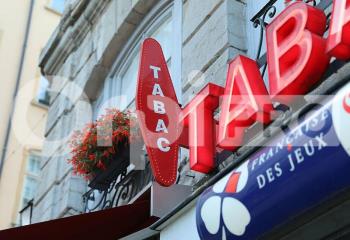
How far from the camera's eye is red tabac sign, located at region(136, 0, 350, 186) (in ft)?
13.0

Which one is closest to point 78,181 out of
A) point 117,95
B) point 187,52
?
point 117,95

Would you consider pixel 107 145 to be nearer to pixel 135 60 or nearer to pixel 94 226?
pixel 94 226

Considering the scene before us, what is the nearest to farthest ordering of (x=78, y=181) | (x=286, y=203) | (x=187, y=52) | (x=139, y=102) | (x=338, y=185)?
(x=338, y=185)
(x=286, y=203)
(x=139, y=102)
(x=187, y=52)
(x=78, y=181)

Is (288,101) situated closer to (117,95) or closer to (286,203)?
(286,203)

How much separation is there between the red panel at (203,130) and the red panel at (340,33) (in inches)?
47.8

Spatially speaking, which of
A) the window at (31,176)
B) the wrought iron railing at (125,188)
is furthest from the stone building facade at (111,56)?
the window at (31,176)

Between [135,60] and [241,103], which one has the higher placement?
[135,60]

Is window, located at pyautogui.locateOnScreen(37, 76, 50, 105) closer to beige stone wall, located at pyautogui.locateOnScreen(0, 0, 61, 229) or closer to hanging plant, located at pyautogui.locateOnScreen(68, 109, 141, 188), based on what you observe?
beige stone wall, located at pyautogui.locateOnScreen(0, 0, 61, 229)

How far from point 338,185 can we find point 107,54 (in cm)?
590

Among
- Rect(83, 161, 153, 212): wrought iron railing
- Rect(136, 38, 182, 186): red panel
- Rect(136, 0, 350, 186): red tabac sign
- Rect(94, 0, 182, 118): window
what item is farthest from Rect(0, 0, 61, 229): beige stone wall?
Rect(136, 0, 350, 186): red tabac sign

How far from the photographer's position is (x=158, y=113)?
521 cm

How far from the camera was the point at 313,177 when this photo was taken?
10.8 ft

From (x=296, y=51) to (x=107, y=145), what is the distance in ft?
9.83

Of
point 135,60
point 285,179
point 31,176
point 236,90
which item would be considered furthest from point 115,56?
point 31,176
